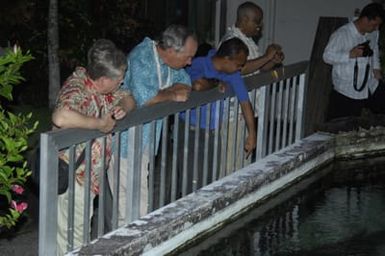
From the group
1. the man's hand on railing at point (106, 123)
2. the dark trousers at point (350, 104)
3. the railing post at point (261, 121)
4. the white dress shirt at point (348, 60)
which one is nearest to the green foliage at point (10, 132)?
the man's hand on railing at point (106, 123)

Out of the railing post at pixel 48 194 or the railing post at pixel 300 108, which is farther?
the railing post at pixel 300 108

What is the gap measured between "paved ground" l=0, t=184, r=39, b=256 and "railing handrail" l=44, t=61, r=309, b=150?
1157mm

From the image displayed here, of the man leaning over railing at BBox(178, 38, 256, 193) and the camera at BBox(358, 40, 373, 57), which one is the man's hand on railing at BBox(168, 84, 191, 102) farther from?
the camera at BBox(358, 40, 373, 57)

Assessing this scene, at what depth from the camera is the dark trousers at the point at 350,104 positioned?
7926 millimetres

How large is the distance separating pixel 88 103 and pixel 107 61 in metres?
0.28

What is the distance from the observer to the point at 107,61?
439 cm

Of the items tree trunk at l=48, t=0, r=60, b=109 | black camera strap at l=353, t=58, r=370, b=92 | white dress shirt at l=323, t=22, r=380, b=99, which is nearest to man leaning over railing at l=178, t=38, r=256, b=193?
white dress shirt at l=323, t=22, r=380, b=99

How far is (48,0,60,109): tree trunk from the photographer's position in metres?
9.21

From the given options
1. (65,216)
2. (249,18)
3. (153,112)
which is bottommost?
(65,216)

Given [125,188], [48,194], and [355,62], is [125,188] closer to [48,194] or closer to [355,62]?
[48,194]

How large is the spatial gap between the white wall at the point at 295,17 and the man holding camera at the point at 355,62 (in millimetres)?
2617

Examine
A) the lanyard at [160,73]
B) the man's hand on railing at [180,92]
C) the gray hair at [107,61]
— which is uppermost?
the gray hair at [107,61]

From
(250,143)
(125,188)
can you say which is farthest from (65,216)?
(250,143)

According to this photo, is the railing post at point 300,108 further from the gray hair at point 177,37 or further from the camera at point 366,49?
the gray hair at point 177,37
